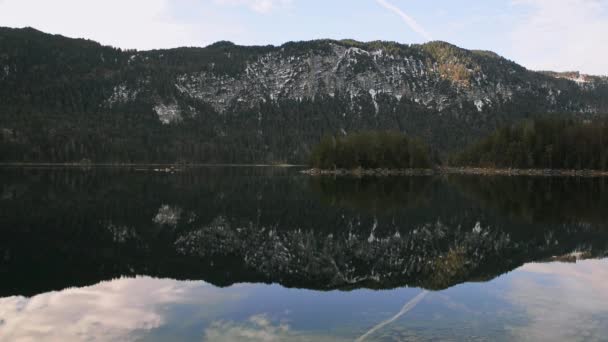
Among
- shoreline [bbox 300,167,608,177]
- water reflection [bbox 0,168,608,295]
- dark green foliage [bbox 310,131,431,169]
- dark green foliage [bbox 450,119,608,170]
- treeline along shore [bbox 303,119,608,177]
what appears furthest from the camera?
dark green foliage [bbox 310,131,431,169]

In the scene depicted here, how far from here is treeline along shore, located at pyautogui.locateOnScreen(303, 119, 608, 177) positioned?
12575cm

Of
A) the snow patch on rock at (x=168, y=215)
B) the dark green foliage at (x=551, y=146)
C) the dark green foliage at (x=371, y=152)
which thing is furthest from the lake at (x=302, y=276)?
the dark green foliage at (x=551, y=146)

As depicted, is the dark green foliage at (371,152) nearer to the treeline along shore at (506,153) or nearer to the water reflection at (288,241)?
the treeline along shore at (506,153)

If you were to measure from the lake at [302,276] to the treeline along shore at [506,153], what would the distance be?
93744 millimetres

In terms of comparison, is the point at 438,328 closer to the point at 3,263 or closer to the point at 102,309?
the point at 102,309

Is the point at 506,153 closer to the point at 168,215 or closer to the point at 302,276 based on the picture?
the point at 168,215

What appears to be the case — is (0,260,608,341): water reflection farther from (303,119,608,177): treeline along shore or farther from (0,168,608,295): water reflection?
(303,119,608,177): treeline along shore

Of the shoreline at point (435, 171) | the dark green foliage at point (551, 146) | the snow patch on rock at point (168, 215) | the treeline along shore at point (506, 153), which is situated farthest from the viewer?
the treeline along shore at point (506, 153)

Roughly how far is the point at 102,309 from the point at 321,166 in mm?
121843

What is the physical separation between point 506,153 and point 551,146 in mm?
11357

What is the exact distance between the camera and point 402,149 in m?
136

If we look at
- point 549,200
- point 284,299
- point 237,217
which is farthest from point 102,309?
point 549,200

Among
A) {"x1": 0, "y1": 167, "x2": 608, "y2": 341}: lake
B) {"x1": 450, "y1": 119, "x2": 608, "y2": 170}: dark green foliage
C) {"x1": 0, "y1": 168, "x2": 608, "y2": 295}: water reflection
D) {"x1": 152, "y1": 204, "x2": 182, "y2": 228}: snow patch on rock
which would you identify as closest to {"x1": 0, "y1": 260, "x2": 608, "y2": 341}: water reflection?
{"x1": 0, "y1": 167, "x2": 608, "y2": 341}: lake

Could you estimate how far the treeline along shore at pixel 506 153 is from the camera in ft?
413
